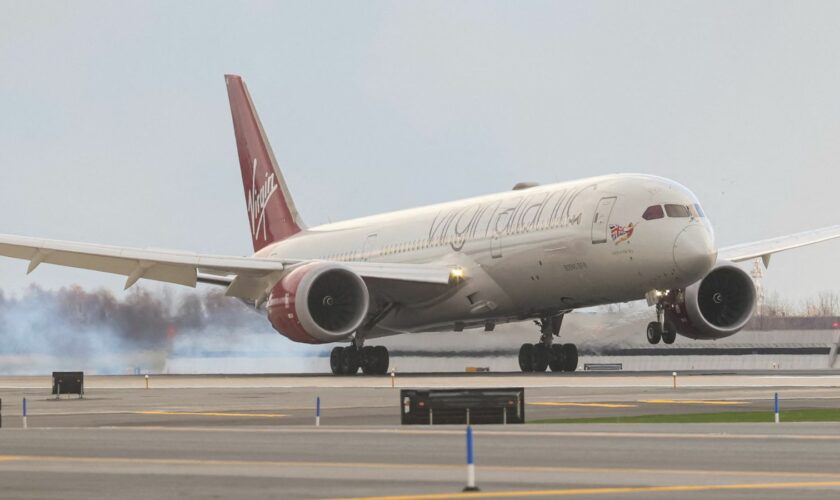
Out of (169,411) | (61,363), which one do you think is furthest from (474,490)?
(61,363)

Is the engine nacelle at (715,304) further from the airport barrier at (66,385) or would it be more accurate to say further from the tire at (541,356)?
the airport barrier at (66,385)

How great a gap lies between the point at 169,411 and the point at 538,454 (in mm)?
13084

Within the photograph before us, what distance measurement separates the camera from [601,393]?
1335 inches

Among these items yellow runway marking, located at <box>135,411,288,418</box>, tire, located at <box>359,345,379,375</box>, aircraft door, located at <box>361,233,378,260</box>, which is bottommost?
yellow runway marking, located at <box>135,411,288,418</box>

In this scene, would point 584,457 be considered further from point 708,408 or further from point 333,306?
point 333,306

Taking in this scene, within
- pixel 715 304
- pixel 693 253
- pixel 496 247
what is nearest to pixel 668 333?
pixel 693 253

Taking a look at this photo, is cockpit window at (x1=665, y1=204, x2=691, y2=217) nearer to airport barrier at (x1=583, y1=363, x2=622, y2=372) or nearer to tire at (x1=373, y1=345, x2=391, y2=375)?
tire at (x1=373, y1=345, x2=391, y2=375)

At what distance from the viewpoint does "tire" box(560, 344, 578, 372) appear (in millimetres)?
47781

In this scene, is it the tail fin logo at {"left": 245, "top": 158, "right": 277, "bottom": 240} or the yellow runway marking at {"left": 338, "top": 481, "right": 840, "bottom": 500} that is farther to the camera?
the tail fin logo at {"left": 245, "top": 158, "right": 277, "bottom": 240}

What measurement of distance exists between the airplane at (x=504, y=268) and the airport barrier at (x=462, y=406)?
1533 cm

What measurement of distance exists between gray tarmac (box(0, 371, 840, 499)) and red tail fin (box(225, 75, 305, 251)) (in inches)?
1034

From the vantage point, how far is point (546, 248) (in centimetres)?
4281

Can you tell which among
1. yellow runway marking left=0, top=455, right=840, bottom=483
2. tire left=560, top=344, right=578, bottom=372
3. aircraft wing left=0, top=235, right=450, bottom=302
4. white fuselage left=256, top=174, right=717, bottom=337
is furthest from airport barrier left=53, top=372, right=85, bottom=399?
yellow runway marking left=0, top=455, right=840, bottom=483

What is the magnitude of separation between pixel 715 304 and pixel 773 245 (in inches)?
201
